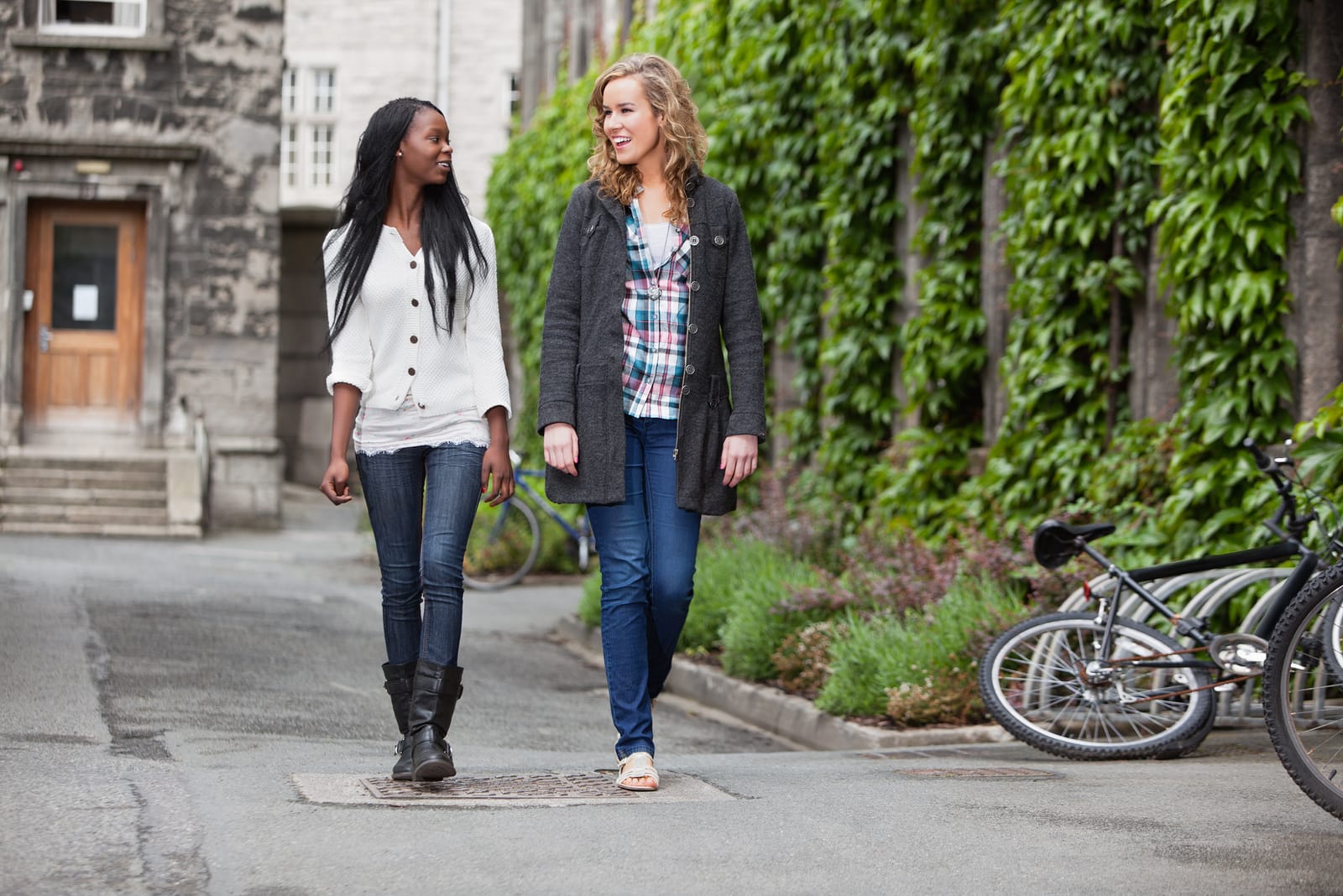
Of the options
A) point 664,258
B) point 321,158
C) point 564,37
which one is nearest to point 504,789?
point 664,258

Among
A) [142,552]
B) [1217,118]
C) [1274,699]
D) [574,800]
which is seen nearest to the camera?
[1274,699]

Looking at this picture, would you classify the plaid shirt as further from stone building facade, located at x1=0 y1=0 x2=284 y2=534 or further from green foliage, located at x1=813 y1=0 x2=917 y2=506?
stone building facade, located at x1=0 y1=0 x2=284 y2=534

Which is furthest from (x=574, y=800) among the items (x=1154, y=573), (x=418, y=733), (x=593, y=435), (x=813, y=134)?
(x=813, y=134)

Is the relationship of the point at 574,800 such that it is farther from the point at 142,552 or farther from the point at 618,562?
the point at 142,552

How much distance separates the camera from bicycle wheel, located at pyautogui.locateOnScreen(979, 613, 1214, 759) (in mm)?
5723

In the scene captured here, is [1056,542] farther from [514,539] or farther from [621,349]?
[514,539]

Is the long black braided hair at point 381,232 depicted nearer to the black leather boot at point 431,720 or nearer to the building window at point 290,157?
the black leather boot at point 431,720

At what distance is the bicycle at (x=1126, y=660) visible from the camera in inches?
222

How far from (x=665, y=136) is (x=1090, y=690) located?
247 cm

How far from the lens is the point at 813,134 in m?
11.2

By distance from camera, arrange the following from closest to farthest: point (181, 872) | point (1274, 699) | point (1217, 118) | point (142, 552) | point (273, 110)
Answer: point (181, 872)
point (1274, 699)
point (1217, 118)
point (142, 552)
point (273, 110)

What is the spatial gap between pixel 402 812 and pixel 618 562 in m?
0.92

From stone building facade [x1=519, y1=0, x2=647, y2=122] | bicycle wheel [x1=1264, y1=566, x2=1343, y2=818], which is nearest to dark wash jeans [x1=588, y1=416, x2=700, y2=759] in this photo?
bicycle wheel [x1=1264, y1=566, x2=1343, y2=818]

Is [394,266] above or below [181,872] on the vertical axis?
above
